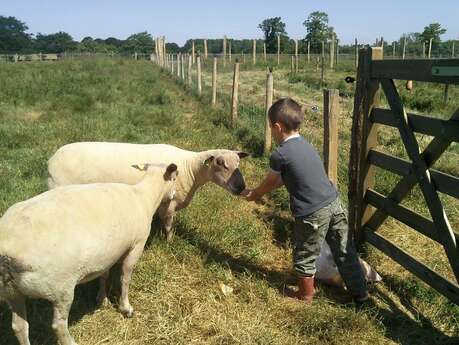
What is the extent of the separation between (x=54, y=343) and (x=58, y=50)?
150m

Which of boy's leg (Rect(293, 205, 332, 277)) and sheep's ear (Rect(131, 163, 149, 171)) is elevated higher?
sheep's ear (Rect(131, 163, 149, 171))

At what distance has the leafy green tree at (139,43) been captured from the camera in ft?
415

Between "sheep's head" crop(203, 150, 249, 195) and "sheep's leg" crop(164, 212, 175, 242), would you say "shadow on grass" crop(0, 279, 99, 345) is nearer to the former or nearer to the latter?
"sheep's leg" crop(164, 212, 175, 242)

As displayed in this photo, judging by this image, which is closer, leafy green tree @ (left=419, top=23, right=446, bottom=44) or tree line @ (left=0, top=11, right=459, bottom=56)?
leafy green tree @ (left=419, top=23, right=446, bottom=44)

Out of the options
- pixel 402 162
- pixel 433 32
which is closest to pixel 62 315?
pixel 402 162

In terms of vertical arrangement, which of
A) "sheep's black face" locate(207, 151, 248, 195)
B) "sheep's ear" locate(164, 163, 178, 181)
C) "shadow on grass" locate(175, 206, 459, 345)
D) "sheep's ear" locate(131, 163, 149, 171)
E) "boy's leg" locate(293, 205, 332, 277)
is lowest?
"shadow on grass" locate(175, 206, 459, 345)

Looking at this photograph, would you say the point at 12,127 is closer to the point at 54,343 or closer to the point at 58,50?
the point at 54,343

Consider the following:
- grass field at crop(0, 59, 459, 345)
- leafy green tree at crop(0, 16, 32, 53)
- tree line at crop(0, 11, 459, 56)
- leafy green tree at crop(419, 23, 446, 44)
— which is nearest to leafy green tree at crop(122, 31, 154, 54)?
tree line at crop(0, 11, 459, 56)

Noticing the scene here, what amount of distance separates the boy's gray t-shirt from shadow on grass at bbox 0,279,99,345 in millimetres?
2081

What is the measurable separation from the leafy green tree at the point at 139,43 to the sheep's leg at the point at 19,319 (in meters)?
128

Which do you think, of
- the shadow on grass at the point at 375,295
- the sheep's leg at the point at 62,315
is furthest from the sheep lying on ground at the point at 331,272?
the sheep's leg at the point at 62,315

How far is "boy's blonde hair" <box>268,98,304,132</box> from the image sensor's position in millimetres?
3609

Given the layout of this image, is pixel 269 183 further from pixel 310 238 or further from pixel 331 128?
pixel 331 128

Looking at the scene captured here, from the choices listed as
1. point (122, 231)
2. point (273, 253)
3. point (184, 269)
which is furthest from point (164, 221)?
point (122, 231)
